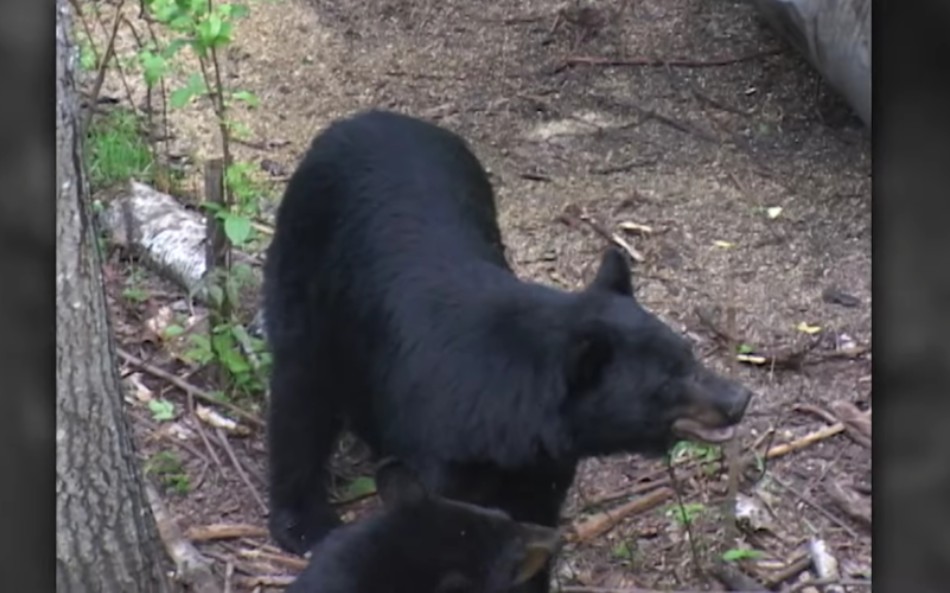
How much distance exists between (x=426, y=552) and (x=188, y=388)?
247 centimetres

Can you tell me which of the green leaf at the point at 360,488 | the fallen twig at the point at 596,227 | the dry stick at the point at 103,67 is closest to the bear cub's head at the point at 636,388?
the green leaf at the point at 360,488

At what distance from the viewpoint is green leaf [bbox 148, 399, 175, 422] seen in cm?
594

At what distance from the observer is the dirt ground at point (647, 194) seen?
18.0 ft

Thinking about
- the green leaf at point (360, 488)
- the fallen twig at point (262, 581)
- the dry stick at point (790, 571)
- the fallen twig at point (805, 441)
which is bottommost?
the green leaf at point (360, 488)

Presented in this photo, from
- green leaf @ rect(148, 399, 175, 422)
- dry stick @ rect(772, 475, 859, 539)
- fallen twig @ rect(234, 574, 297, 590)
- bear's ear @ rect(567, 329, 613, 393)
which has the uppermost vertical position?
bear's ear @ rect(567, 329, 613, 393)

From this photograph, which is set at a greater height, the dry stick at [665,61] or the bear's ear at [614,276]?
the bear's ear at [614,276]

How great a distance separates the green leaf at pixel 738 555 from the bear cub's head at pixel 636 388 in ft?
2.76

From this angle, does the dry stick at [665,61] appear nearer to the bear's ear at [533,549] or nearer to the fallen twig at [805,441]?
the fallen twig at [805,441]

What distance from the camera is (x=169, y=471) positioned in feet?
18.6

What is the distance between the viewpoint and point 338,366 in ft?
17.5

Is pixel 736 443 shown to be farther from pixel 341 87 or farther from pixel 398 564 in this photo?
pixel 341 87

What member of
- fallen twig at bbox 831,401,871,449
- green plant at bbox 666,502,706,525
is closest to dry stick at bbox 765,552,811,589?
green plant at bbox 666,502,706,525

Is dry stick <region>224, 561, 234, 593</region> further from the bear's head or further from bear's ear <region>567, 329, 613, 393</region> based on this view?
bear's ear <region>567, 329, 613, 393</region>

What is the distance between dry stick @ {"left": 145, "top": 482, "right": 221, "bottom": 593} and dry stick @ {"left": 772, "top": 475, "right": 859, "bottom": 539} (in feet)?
6.88
